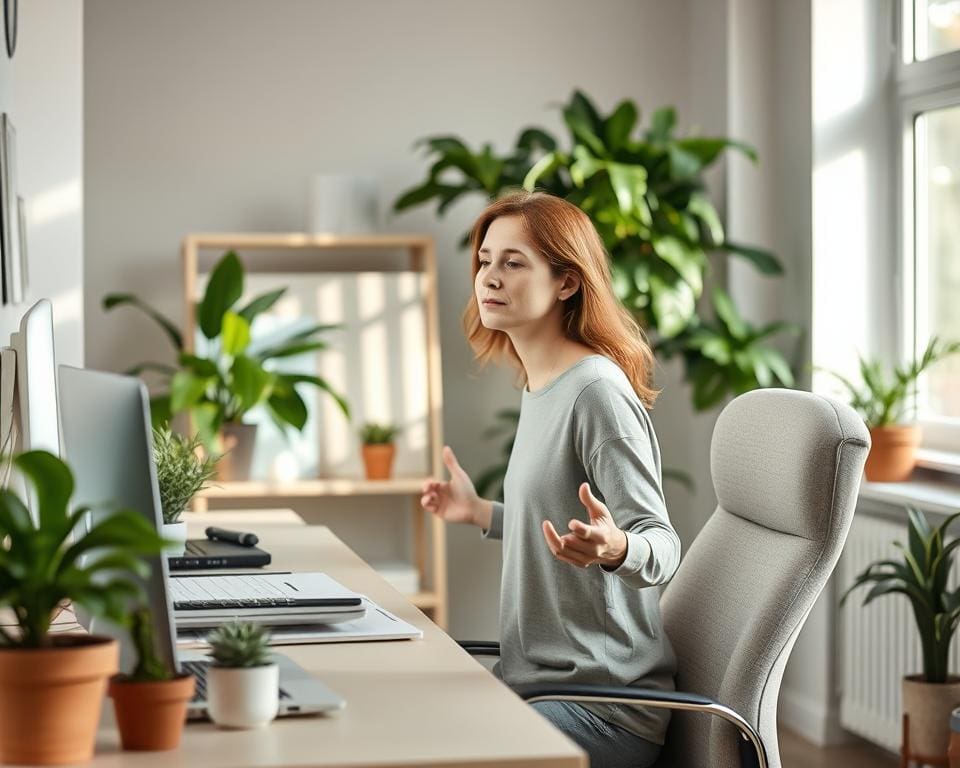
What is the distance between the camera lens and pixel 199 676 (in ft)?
4.35

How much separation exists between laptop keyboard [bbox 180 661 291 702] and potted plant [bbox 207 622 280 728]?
5 centimetres

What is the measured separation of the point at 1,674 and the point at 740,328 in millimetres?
3112

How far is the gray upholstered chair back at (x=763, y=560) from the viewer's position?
174cm

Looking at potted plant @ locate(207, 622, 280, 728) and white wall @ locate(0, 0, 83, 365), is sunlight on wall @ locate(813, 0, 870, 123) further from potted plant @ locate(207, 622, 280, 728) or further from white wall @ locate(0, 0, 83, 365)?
potted plant @ locate(207, 622, 280, 728)

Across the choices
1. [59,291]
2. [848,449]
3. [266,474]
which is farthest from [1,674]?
[266,474]

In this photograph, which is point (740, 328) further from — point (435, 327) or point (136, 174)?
point (136, 174)

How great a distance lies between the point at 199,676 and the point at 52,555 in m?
0.38

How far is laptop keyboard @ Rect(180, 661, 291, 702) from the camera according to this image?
4.08 ft

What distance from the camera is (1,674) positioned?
99cm

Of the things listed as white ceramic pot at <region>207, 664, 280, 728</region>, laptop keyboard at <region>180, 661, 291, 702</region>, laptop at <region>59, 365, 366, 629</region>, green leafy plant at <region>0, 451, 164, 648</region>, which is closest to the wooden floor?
laptop keyboard at <region>180, 661, 291, 702</region>

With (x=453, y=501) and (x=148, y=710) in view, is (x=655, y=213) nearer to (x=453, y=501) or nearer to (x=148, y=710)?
(x=453, y=501)

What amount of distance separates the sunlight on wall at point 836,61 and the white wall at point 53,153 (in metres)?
2.13

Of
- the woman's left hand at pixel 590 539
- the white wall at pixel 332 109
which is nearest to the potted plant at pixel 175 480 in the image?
the woman's left hand at pixel 590 539

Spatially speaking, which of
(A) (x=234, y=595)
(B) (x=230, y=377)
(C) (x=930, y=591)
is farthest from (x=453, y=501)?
(B) (x=230, y=377)
